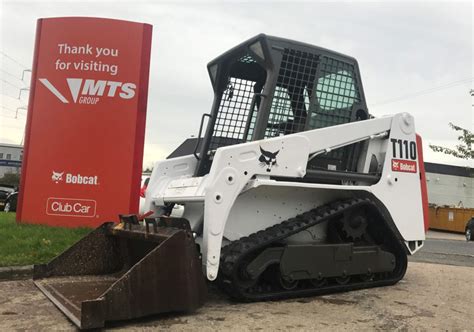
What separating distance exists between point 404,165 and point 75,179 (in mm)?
5585

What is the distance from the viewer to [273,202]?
536 cm

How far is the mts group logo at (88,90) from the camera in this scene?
28.6 feet

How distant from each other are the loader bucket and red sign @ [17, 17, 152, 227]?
3125mm

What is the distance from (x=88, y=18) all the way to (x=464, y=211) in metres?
22.0

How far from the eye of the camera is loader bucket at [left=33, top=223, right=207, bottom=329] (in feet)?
12.8

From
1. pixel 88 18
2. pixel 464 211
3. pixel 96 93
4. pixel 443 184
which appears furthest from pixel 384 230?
pixel 443 184

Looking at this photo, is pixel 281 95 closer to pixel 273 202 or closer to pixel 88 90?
pixel 273 202

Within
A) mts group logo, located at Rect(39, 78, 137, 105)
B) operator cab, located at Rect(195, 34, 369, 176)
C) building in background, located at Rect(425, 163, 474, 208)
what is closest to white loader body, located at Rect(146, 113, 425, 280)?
operator cab, located at Rect(195, 34, 369, 176)

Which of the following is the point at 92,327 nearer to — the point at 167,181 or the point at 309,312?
the point at 309,312

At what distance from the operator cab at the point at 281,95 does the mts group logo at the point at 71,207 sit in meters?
3.06

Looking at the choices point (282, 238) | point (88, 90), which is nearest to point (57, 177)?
point (88, 90)

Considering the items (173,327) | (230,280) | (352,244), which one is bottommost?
(173,327)

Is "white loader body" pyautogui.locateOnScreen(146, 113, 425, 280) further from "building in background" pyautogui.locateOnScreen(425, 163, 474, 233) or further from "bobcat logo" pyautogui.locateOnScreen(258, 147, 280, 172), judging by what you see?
"building in background" pyautogui.locateOnScreen(425, 163, 474, 233)

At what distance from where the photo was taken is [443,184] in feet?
115
